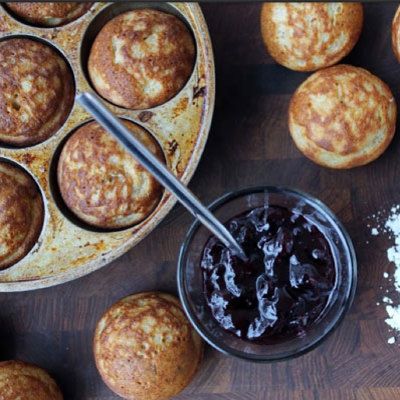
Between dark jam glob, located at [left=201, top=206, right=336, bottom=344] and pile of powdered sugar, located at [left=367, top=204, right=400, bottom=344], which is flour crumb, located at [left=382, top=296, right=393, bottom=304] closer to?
pile of powdered sugar, located at [left=367, top=204, right=400, bottom=344]

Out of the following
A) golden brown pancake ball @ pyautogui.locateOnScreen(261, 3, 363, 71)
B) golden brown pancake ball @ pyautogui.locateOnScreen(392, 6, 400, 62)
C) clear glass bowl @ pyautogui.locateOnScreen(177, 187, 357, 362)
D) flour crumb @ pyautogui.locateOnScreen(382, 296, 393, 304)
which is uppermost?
golden brown pancake ball @ pyautogui.locateOnScreen(261, 3, 363, 71)

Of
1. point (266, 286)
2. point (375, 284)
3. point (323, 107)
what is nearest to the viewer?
point (266, 286)

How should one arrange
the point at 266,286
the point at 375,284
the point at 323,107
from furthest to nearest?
the point at 375,284 → the point at 323,107 → the point at 266,286

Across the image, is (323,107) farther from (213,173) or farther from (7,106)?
(7,106)

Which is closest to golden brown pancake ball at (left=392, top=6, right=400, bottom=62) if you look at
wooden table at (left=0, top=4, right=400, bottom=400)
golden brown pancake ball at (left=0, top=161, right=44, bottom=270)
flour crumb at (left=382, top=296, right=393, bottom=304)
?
wooden table at (left=0, top=4, right=400, bottom=400)

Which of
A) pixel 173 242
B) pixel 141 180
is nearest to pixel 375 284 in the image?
pixel 173 242
